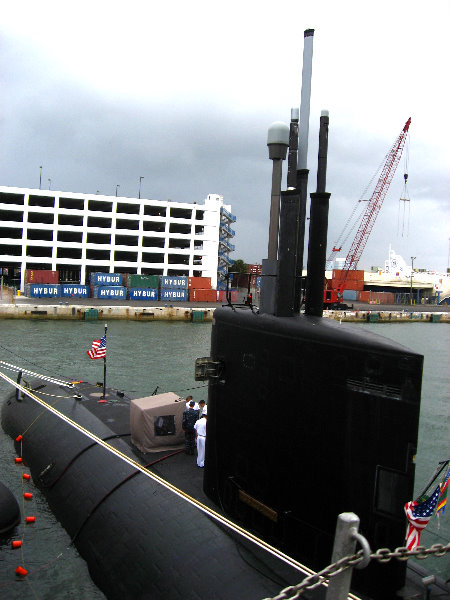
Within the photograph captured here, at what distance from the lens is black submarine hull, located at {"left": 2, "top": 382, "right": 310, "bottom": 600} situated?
652 centimetres

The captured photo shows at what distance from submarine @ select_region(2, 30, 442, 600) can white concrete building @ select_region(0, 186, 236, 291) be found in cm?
6912

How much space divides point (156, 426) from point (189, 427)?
2.34 feet

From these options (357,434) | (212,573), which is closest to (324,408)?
(357,434)

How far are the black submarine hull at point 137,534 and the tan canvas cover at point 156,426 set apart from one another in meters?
0.45

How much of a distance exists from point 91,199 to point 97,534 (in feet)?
238

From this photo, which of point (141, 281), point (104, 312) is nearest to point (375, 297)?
point (141, 281)

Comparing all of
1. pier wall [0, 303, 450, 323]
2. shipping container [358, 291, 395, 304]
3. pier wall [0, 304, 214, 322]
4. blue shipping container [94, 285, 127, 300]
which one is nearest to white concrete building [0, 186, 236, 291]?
blue shipping container [94, 285, 127, 300]

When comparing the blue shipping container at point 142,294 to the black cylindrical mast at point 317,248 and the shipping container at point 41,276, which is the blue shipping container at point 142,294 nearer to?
the shipping container at point 41,276

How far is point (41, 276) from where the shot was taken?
69.9m

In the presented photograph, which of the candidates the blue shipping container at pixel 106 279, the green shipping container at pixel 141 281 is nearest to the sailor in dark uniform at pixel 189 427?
the green shipping container at pixel 141 281

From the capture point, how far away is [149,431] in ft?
35.2

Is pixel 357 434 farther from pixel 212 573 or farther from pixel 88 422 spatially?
pixel 88 422

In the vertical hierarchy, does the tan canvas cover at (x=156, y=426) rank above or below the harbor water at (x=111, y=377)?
above

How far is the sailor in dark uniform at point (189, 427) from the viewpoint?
34.9ft
